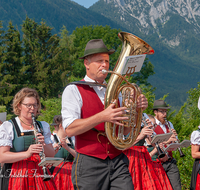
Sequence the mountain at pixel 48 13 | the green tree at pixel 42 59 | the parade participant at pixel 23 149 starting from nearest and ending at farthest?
the parade participant at pixel 23 149, the green tree at pixel 42 59, the mountain at pixel 48 13

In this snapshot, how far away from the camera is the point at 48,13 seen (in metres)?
164

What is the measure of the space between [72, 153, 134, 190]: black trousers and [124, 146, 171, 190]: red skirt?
2.83m

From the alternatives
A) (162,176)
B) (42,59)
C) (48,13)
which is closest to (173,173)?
(162,176)

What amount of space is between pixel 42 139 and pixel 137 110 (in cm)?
129

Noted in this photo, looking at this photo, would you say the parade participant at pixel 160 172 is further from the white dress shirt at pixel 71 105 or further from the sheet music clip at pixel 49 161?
the white dress shirt at pixel 71 105

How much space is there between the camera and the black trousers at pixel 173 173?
5544mm

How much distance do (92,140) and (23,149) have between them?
4.17 feet

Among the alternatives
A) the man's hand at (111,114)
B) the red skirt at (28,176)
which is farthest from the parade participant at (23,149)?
the man's hand at (111,114)

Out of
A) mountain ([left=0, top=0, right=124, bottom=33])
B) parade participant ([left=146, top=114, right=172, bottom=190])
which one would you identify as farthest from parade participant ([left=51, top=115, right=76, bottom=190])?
mountain ([left=0, top=0, right=124, bottom=33])

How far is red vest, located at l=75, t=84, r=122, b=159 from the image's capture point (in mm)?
2764

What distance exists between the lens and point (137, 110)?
3008 mm

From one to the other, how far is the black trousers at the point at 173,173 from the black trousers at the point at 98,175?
3088mm

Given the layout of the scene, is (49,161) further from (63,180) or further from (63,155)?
(63,155)

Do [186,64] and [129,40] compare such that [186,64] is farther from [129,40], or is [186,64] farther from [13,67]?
[129,40]
